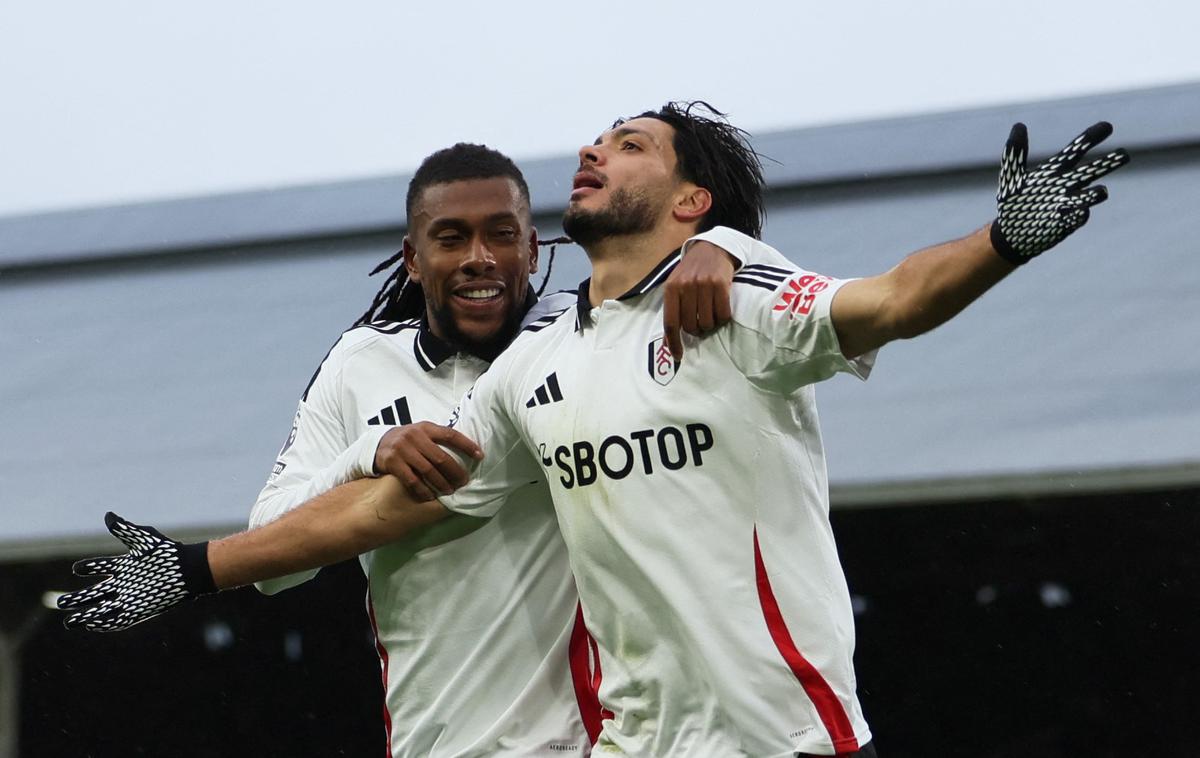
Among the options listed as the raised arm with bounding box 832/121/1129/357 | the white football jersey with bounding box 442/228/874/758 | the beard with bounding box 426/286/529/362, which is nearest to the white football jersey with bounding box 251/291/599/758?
the beard with bounding box 426/286/529/362

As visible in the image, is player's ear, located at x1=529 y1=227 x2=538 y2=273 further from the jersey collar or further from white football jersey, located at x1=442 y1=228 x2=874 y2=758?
white football jersey, located at x1=442 y1=228 x2=874 y2=758

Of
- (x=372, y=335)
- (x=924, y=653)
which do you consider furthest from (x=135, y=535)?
(x=924, y=653)

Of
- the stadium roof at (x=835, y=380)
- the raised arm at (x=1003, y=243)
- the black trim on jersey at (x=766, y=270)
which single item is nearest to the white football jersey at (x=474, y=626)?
the black trim on jersey at (x=766, y=270)

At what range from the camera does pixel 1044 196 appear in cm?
218

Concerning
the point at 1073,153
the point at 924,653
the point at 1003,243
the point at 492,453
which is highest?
the point at 1073,153

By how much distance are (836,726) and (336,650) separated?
488cm

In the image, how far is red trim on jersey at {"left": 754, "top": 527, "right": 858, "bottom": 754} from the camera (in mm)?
2549

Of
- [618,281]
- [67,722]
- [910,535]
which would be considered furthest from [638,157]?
[67,722]

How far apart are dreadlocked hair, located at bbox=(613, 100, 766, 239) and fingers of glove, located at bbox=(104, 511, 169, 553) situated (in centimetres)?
125

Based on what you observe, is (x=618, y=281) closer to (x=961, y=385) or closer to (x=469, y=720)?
(x=469, y=720)

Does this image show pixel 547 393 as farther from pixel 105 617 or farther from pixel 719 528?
pixel 105 617

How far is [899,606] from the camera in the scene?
6441 mm

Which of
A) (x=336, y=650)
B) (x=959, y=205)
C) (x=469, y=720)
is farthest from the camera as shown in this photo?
(x=336, y=650)

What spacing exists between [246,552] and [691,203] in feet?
3.66
